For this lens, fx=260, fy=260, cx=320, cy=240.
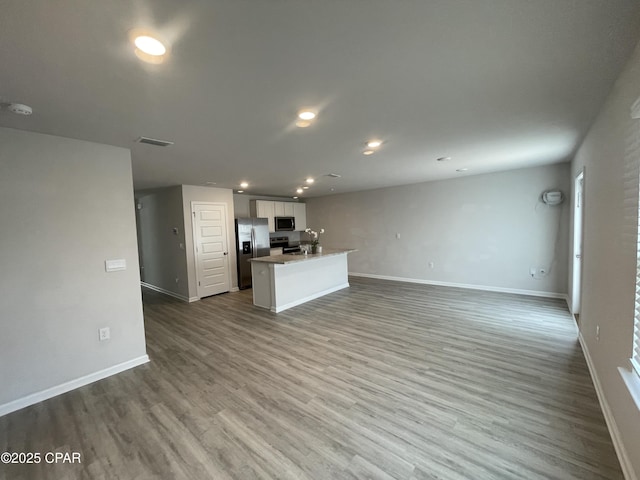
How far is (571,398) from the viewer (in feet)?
7.10

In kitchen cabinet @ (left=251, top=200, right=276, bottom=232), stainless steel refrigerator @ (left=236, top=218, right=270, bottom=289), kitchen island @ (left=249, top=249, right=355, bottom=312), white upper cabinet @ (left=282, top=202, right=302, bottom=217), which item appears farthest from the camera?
white upper cabinet @ (left=282, top=202, right=302, bottom=217)

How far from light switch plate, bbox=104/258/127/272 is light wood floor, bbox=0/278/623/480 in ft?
3.74

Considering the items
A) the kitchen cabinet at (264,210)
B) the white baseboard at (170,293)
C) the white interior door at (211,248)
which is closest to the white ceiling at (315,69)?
the white interior door at (211,248)

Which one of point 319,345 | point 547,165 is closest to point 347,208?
point 547,165

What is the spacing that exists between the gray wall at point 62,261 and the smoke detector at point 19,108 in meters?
0.62

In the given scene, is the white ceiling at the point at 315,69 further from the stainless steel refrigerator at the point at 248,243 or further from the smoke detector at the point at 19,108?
the stainless steel refrigerator at the point at 248,243

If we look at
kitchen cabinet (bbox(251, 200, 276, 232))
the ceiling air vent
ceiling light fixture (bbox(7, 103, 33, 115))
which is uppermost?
the ceiling air vent

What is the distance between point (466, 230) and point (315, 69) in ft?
17.5

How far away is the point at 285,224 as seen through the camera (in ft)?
25.9

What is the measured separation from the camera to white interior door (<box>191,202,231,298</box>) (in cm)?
559

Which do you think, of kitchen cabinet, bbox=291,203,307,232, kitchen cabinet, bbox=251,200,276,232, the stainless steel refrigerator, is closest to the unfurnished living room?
the stainless steel refrigerator

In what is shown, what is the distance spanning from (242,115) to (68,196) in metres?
1.96

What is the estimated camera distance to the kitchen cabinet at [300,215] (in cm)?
830

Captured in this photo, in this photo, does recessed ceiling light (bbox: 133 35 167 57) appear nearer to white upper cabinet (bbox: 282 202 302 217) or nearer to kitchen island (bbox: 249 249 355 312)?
kitchen island (bbox: 249 249 355 312)
